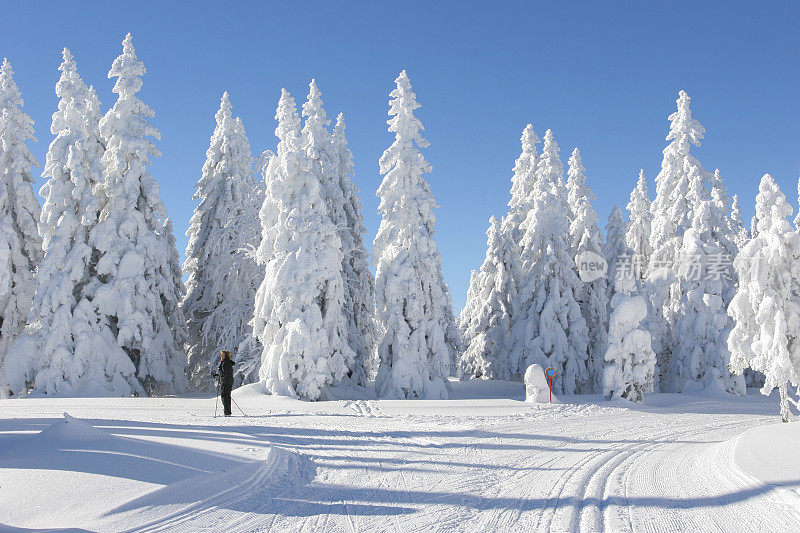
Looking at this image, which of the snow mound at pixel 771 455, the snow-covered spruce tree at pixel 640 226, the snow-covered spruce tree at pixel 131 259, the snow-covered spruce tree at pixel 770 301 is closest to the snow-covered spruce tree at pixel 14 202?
the snow-covered spruce tree at pixel 131 259

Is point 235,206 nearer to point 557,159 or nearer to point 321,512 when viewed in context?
point 557,159

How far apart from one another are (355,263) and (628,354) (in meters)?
13.6

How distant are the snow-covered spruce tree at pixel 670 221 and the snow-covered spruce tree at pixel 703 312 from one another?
103cm

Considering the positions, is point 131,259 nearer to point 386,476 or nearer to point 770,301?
point 386,476

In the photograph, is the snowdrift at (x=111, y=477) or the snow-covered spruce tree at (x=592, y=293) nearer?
the snowdrift at (x=111, y=477)

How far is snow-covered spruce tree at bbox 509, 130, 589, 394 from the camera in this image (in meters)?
28.5

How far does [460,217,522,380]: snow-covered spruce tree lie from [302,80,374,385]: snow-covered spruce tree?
282 inches

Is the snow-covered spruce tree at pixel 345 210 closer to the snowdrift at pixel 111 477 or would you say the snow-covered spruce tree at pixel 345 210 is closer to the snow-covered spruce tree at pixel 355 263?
the snow-covered spruce tree at pixel 355 263

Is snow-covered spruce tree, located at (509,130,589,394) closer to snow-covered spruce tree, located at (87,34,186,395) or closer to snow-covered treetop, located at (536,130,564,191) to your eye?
snow-covered treetop, located at (536,130,564,191)

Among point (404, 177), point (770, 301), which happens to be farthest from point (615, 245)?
point (770, 301)

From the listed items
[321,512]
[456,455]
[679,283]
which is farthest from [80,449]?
[679,283]

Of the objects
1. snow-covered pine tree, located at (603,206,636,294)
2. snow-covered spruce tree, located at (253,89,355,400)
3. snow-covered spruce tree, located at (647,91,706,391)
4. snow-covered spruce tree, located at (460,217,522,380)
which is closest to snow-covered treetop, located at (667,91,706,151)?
snow-covered spruce tree, located at (647,91,706,391)

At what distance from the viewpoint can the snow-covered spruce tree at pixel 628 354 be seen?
70.8 ft

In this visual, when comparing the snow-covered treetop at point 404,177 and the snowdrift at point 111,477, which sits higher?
the snow-covered treetop at point 404,177
